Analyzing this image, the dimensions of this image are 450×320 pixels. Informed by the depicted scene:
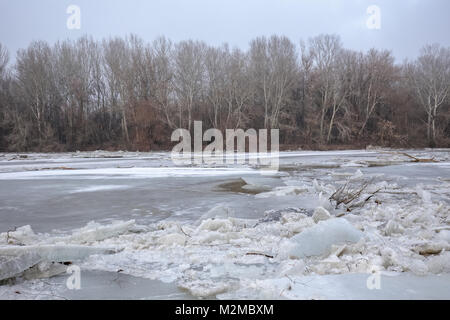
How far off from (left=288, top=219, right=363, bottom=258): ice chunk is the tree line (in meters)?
28.9

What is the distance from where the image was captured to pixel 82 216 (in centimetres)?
520

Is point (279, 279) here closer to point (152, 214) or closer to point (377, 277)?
point (377, 277)

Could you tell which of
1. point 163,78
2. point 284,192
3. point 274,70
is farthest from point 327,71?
point 284,192

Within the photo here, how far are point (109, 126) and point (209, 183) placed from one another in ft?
98.3

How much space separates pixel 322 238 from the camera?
333cm

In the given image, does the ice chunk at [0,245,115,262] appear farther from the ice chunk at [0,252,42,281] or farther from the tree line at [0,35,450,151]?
the tree line at [0,35,450,151]

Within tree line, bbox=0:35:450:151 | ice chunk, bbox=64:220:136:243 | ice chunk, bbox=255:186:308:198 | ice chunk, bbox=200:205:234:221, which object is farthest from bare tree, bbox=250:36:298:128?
ice chunk, bbox=64:220:136:243

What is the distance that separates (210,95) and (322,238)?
111 feet

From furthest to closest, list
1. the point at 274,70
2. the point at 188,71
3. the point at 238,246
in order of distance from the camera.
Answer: the point at 274,70
the point at 188,71
the point at 238,246

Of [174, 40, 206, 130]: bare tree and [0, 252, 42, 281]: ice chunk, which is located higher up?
[174, 40, 206, 130]: bare tree

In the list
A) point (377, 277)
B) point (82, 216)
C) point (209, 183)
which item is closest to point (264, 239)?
point (377, 277)

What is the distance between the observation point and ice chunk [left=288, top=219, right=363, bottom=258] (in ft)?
10.5

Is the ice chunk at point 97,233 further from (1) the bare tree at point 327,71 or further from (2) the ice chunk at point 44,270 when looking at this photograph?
(1) the bare tree at point 327,71

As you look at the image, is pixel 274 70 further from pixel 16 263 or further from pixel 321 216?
pixel 16 263
